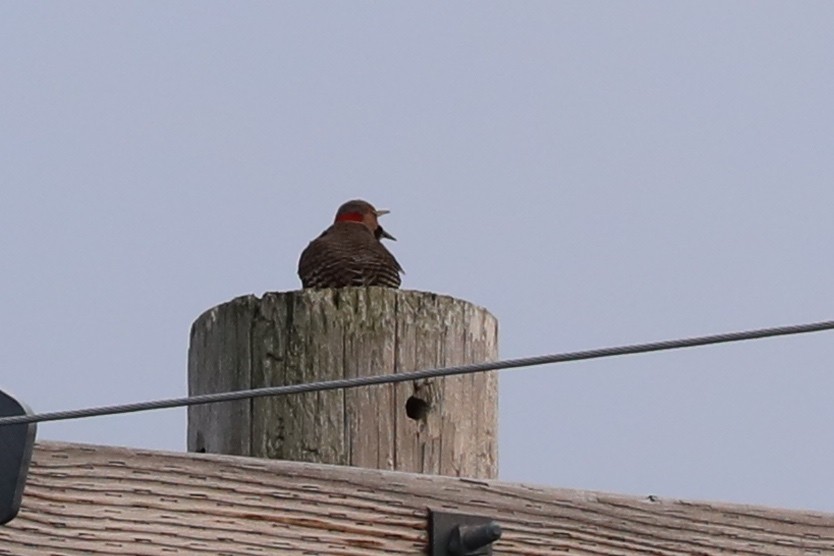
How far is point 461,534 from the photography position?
6.52 feet

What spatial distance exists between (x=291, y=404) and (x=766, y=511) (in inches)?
31.8

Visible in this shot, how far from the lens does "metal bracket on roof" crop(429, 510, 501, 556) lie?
196 centimetres

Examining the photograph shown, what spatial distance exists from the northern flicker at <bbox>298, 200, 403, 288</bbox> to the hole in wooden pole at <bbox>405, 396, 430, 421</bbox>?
101 inches

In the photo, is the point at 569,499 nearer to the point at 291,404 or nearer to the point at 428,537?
the point at 428,537

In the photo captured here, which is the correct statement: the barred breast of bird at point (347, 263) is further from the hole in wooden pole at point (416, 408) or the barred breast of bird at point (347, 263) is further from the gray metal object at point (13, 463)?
the gray metal object at point (13, 463)

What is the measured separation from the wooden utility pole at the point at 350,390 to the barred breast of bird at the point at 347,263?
2.55 metres

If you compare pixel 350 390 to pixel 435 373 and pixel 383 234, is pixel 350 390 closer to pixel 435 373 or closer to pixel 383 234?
pixel 435 373

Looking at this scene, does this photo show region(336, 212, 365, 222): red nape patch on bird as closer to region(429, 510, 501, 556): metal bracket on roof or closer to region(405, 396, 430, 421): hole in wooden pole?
region(405, 396, 430, 421): hole in wooden pole

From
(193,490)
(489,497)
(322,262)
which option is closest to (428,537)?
(489,497)

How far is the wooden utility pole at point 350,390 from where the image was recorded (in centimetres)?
270

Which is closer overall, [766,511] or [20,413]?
[20,413]

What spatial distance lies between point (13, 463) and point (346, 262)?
13.2 feet

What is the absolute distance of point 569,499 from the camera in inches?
81.7

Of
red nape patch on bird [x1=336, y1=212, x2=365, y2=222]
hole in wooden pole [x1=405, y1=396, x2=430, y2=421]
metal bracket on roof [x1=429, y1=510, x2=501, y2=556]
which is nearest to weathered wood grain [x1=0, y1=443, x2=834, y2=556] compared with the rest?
metal bracket on roof [x1=429, y1=510, x2=501, y2=556]
